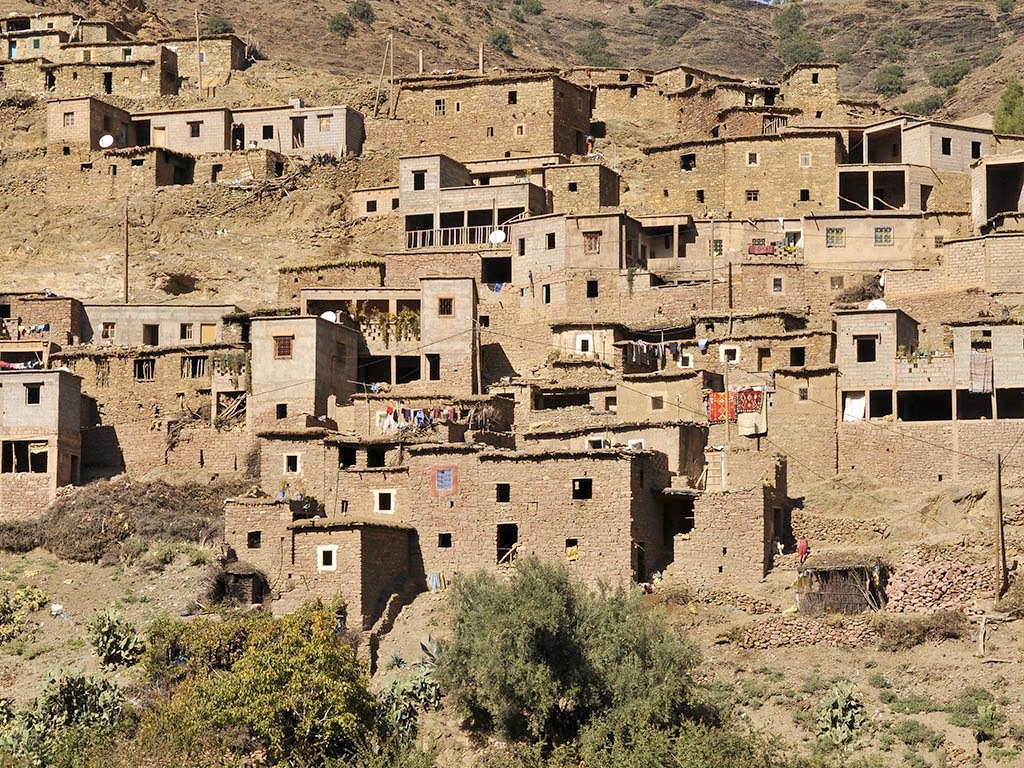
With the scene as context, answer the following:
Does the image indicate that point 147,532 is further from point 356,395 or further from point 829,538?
point 829,538

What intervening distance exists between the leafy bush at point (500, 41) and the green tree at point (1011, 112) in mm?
33452

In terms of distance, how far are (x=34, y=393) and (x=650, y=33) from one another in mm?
82699

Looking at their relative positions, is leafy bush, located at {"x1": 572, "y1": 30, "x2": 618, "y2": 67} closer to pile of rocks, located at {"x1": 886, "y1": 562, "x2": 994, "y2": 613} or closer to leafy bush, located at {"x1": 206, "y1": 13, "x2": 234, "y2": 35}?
leafy bush, located at {"x1": 206, "y1": 13, "x2": 234, "y2": 35}

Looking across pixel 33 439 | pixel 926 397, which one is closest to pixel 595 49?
pixel 926 397

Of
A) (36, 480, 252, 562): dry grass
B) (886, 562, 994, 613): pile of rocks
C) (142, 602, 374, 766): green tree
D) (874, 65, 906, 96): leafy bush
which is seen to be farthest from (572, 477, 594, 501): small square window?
(874, 65, 906, 96): leafy bush

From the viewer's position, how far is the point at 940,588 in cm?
4134

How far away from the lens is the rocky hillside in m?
91.3


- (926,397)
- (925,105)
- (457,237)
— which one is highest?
(925,105)

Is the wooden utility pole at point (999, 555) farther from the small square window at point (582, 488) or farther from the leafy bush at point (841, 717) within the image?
the small square window at point (582, 488)

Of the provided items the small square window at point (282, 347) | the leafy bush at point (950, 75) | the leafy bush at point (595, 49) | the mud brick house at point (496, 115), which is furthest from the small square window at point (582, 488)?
the leafy bush at point (595, 49)

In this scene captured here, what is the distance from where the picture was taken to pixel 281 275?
193 feet

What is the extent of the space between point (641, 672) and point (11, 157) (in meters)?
39.0

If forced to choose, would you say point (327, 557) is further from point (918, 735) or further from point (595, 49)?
point (595, 49)

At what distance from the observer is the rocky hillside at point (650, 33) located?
91.3m
